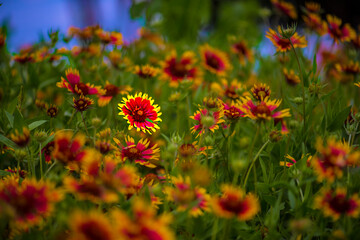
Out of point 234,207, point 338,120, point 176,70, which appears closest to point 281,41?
point 338,120

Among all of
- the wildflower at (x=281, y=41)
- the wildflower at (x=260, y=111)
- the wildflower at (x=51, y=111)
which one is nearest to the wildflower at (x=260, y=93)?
the wildflower at (x=260, y=111)

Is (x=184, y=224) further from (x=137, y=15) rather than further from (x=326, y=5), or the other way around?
(x=326, y=5)

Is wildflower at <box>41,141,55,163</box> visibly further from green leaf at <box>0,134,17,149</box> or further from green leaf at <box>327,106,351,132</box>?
green leaf at <box>327,106,351,132</box>

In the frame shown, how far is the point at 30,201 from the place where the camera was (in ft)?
1.58

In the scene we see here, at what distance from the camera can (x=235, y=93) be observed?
37.9 inches

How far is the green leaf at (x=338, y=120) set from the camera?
852 millimetres

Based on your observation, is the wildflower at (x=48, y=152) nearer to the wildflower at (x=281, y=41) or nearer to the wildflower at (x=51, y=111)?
the wildflower at (x=51, y=111)

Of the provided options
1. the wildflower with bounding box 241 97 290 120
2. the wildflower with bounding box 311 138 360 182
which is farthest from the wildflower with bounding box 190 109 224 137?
the wildflower with bounding box 311 138 360 182

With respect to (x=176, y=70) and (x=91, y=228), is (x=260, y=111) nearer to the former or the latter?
(x=91, y=228)

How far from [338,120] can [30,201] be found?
76 cm

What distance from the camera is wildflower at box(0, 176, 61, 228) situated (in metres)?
0.46

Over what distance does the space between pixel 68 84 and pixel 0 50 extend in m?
Answer: 0.43

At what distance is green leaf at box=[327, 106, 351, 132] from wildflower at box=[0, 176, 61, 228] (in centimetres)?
71

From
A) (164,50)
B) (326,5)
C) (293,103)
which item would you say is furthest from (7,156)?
(326,5)
